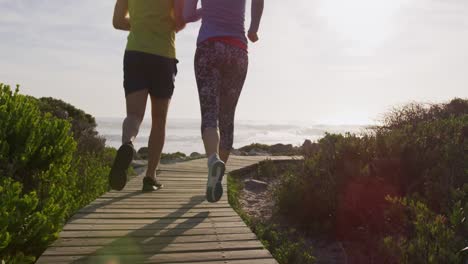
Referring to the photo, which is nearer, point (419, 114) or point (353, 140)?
point (353, 140)

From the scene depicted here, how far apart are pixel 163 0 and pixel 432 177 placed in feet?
11.0

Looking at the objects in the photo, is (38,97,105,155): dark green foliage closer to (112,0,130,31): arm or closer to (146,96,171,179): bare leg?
(146,96,171,179): bare leg

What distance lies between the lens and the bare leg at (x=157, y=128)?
484 cm

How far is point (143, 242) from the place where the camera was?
3.22m

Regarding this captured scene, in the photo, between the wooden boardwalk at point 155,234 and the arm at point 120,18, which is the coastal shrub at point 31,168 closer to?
the wooden boardwalk at point 155,234

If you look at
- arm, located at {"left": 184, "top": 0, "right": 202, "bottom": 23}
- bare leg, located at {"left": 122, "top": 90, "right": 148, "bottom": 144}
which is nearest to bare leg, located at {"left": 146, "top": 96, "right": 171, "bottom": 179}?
bare leg, located at {"left": 122, "top": 90, "right": 148, "bottom": 144}

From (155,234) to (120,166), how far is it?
0.83m

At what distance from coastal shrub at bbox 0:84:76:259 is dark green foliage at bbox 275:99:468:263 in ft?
8.78

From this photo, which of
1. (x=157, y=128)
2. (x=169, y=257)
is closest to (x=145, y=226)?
(x=169, y=257)

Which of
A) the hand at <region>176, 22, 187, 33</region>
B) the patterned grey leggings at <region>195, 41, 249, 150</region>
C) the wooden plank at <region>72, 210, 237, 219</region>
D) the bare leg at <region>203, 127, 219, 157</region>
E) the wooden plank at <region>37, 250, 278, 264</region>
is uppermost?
the hand at <region>176, 22, 187, 33</region>

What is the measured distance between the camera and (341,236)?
4.61 metres

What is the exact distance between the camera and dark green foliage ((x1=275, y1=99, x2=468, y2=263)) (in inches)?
168

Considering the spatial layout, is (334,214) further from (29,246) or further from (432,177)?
(29,246)

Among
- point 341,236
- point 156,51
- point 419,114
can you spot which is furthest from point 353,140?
point 419,114
